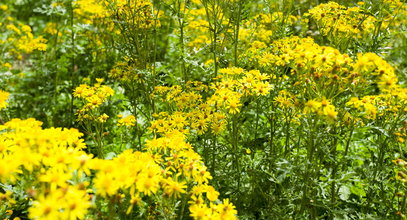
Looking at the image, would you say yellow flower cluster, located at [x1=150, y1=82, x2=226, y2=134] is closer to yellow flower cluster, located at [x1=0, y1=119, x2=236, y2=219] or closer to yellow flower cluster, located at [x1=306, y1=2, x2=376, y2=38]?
yellow flower cluster, located at [x1=0, y1=119, x2=236, y2=219]

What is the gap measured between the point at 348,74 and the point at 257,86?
734mm

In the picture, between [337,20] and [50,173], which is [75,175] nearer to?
[50,173]

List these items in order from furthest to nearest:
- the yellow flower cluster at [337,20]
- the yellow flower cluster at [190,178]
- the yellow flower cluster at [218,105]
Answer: the yellow flower cluster at [337,20], the yellow flower cluster at [218,105], the yellow flower cluster at [190,178]

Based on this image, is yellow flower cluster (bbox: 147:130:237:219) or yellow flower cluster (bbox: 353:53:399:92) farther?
yellow flower cluster (bbox: 353:53:399:92)

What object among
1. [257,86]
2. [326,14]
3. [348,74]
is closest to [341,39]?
[326,14]

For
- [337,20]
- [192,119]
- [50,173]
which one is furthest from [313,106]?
[50,173]

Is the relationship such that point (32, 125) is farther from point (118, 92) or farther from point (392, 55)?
point (392, 55)

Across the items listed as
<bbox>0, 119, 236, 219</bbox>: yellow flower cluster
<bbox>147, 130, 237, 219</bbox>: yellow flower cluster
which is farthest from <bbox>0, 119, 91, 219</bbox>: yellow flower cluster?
<bbox>147, 130, 237, 219</bbox>: yellow flower cluster

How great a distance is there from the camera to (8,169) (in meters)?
1.83

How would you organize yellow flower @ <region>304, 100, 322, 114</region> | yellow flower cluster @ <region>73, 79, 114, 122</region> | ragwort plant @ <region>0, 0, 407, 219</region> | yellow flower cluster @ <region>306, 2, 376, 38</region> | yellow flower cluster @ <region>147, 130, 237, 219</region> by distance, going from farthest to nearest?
yellow flower cluster @ <region>306, 2, 376, 38</region> → yellow flower cluster @ <region>73, 79, 114, 122</region> → yellow flower @ <region>304, 100, 322, 114</region> → yellow flower cluster @ <region>147, 130, 237, 219</region> → ragwort plant @ <region>0, 0, 407, 219</region>

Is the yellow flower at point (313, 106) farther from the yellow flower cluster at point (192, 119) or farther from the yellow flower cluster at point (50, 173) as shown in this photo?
the yellow flower cluster at point (50, 173)

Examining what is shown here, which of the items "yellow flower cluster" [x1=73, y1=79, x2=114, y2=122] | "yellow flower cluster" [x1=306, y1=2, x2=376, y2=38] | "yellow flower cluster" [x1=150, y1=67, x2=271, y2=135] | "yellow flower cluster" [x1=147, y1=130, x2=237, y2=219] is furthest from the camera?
"yellow flower cluster" [x1=306, y1=2, x2=376, y2=38]

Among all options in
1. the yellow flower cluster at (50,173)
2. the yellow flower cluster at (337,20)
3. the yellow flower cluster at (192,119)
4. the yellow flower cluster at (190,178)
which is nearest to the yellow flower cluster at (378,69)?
the yellow flower cluster at (337,20)

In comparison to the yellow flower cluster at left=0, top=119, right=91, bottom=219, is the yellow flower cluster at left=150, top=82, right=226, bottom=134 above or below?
below
